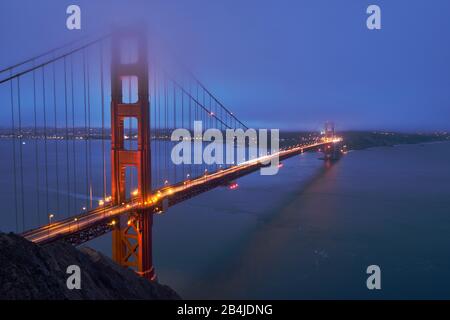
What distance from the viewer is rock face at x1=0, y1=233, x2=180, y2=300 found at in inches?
203

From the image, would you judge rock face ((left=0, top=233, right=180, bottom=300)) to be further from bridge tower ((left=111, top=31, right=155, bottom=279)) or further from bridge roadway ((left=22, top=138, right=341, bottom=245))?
bridge tower ((left=111, top=31, right=155, bottom=279))

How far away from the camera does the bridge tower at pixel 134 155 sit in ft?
32.7

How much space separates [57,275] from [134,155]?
16.1 ft

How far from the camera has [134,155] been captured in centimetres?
1045

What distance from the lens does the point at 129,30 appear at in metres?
10.2

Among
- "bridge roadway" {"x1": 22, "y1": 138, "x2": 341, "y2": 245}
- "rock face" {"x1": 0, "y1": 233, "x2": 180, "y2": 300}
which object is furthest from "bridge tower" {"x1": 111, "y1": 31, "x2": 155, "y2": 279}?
"rock face" {"x1": 0, "y1": 233, "x2": 180, "y2": 300}

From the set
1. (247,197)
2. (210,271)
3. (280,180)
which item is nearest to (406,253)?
(210,271)

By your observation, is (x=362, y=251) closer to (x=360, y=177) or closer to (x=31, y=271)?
(x=31, y=271)

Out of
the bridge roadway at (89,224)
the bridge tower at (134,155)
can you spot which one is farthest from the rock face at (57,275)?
the bridge tower at (134,155)

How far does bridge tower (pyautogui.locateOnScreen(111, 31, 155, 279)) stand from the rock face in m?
1.35

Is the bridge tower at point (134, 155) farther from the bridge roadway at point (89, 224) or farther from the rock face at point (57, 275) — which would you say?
the rock face at point (57, 275)

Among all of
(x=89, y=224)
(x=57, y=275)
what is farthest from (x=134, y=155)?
(x=57, y=275)
